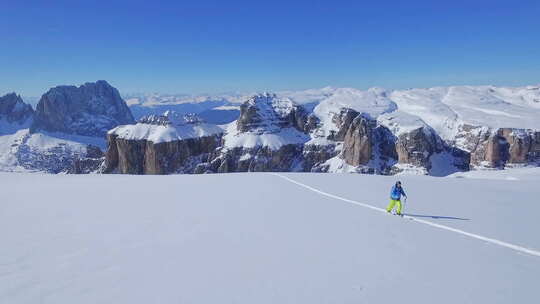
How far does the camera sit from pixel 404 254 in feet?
28.5

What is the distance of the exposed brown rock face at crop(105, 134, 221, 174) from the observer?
563 feet

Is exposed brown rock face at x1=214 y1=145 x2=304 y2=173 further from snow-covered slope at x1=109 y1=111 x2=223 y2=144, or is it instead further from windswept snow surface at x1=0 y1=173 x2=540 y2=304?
windswept snow surface at x1=0 y1=173 x2=540 y2=304

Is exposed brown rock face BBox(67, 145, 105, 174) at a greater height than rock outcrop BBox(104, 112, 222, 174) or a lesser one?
lesser

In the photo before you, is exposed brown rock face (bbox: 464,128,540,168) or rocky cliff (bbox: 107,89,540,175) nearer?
rocky cliff (bbox: 107,89,540,175)

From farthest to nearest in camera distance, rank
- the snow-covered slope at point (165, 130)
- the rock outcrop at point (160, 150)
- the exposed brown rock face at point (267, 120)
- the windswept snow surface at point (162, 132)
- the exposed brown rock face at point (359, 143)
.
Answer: the exposed brown rock face at point (267, 120)
the snow-covered slope at point (165, 130)
the windswept snow surface at point (162, 132)
the rock outcrop at point (160, 150)
the exposed brown rock face at point (359, 143)

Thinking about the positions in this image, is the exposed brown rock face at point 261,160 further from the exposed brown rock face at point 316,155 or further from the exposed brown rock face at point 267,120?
the exposed brown rock face at point 267,120

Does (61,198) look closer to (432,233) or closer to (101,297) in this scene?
(101,297)

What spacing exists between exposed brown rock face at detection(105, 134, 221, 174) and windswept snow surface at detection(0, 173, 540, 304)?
6222 inches

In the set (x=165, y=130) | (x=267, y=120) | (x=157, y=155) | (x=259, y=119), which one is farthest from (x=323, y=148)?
(x=165, y=130)

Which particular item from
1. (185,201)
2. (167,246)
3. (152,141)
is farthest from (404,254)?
(152,141)

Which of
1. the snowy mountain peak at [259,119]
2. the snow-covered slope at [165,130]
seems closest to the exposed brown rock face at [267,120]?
the snowy mountain peak at [259,119]

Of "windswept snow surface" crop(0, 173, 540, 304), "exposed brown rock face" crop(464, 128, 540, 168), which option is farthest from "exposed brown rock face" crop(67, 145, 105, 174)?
"exposed brown rock face" crop(464, 128, 540, 168)

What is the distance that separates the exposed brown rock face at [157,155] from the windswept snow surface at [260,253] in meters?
158

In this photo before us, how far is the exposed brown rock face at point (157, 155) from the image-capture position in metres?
172
